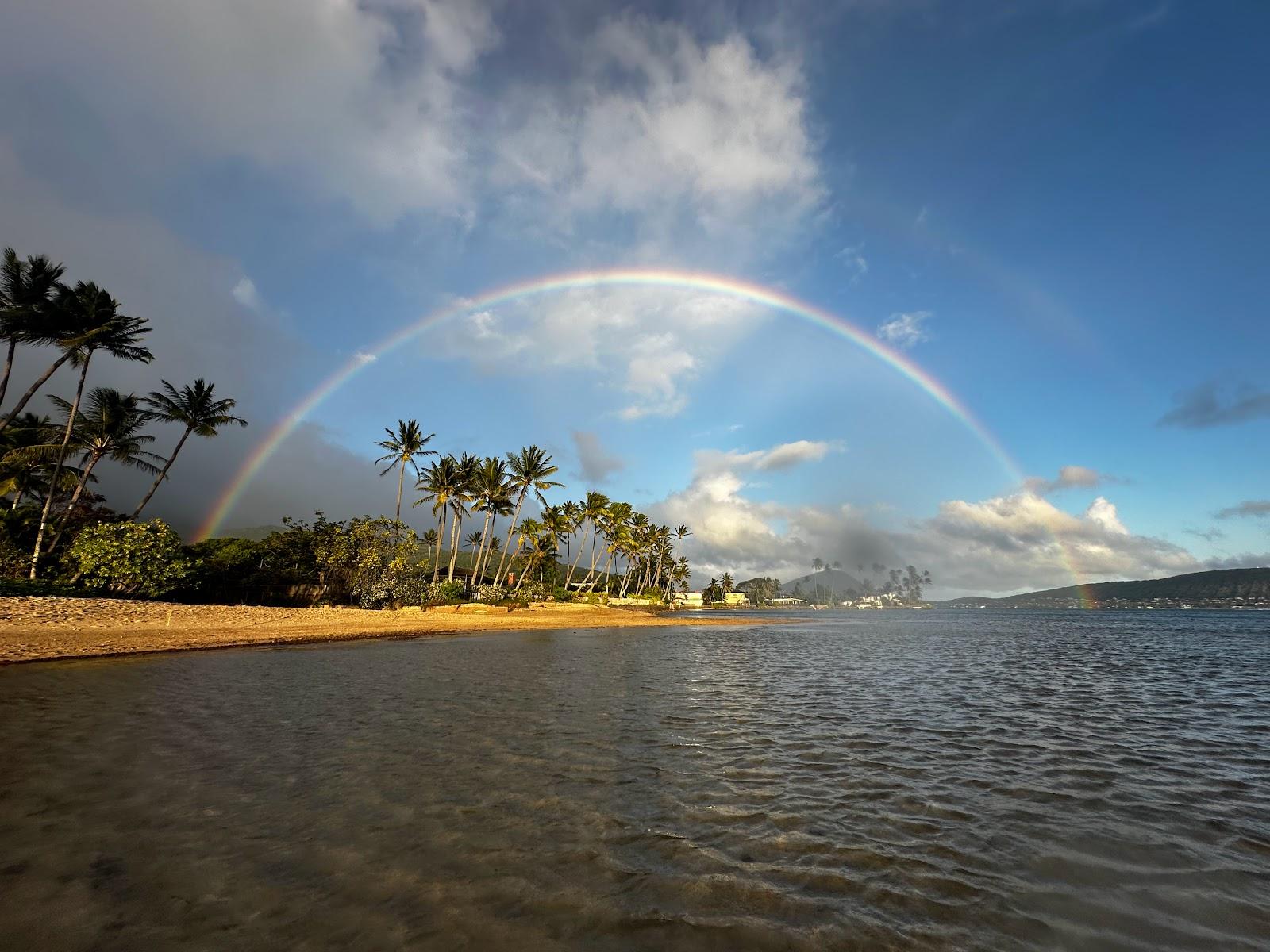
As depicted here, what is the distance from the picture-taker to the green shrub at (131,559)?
36.4m

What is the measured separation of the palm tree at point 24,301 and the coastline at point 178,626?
17819 millimetres

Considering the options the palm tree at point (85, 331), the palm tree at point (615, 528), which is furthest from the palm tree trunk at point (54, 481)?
the palm tree at point (615, 528)

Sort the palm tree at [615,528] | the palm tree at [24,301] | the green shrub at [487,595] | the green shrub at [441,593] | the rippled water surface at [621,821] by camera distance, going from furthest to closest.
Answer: the palm tree at [615,528]
the green shrub at [487,595]
the green shrub at [441,593]
the palm tree at [24,301]
the rippled water surface at [621,821]

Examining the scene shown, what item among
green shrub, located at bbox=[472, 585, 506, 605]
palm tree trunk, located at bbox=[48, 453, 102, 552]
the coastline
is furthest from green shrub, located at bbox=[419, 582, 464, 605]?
palm tree trunk, located at bbox=[48, 453, 102, 552]

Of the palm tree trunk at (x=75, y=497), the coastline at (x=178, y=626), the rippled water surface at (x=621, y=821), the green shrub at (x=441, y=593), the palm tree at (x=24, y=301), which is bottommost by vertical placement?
the rippled water surface at (x=621, y=821)

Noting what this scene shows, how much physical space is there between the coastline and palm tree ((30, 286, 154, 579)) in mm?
12142

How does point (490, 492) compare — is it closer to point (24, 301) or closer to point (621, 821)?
point (24, 301)

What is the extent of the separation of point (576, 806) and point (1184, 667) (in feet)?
101

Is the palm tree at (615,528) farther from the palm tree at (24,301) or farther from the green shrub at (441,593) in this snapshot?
the palm tree at (24,301)

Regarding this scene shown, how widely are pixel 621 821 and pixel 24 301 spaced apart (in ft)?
168

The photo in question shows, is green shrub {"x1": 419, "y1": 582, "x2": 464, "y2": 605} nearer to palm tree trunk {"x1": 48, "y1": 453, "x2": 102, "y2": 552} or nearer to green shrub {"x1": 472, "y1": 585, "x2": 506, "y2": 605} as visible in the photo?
green shrub {"x1": 472, "y1": 585, "x2": 506, "y2": 605}

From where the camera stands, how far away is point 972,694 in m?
15.7

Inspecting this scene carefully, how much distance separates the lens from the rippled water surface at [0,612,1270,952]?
4.16 meters

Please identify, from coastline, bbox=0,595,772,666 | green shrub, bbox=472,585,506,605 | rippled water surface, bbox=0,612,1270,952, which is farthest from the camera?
green shrub, bbox=472,585,506,605
